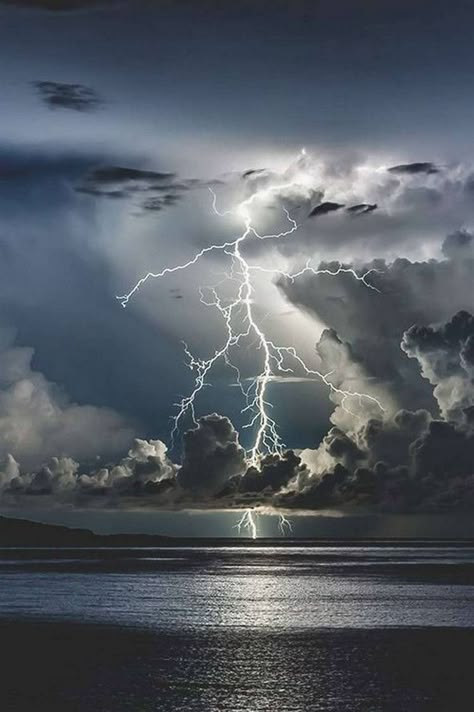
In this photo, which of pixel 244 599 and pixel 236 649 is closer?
pixel 236 649

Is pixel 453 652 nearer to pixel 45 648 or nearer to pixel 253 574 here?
pixel 45 648

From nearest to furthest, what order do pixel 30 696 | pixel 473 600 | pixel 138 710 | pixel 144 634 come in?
pixel 138 710 → pixel 30 696 → pixel 144 634 → pixel 473 600

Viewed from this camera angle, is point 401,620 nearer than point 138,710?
No

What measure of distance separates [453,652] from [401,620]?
1519 centimetres

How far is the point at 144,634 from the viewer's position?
2133 inches

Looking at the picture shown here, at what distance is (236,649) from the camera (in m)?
48.7

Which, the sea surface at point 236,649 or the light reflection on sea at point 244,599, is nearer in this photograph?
the sea surface at point 236,649

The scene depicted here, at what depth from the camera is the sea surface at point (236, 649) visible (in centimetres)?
3584

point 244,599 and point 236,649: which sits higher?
point 244,599

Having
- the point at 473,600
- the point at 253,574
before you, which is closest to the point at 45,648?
the point at 473,600

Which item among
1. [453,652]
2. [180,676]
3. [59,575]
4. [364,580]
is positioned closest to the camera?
[180,676]

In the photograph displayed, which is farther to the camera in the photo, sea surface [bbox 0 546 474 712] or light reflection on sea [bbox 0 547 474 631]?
light reflection on sea [bbox 0 547 474 631]

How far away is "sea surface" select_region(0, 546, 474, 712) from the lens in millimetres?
35844

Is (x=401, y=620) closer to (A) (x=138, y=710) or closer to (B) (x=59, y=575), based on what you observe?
(A) (x=138, y=710)
